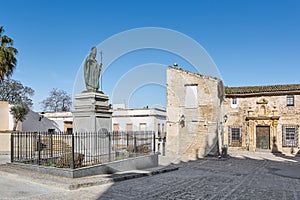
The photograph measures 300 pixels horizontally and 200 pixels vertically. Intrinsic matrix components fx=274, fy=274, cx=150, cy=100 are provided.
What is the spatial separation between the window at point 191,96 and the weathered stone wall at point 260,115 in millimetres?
5943

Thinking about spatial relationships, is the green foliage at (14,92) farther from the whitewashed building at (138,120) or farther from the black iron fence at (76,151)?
the black iron fence at (76,151)

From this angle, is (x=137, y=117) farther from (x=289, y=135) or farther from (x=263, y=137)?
(x=289, y=135)

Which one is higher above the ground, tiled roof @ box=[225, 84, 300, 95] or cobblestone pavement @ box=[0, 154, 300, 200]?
tiled roof @ box=[225, 84, 300, 95]

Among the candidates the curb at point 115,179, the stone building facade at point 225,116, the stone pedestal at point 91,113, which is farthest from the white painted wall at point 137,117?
the stone pedestal at point 91,113

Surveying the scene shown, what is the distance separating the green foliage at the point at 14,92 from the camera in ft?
120

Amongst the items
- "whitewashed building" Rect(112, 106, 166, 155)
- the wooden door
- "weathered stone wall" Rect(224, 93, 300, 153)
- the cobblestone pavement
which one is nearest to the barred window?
"weathered stone wall" Rect(224, 93, 300, 153)

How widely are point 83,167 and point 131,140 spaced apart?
4486 mm

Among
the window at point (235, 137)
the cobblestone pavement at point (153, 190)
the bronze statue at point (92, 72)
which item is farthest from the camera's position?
the window at point (235, 137)

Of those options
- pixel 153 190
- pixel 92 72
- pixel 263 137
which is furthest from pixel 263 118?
pixel 153 190

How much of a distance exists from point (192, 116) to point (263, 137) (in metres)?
8.05

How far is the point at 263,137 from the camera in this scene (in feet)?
81.0

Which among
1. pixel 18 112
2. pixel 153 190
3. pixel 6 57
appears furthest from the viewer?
pixel 18 112

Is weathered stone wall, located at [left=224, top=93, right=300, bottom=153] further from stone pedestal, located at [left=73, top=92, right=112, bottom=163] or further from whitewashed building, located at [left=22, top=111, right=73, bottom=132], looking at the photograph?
whitewashed building, located at [left=22, top=111, right=73, bottom=132]

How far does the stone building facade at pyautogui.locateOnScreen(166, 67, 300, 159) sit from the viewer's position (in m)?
20.7
